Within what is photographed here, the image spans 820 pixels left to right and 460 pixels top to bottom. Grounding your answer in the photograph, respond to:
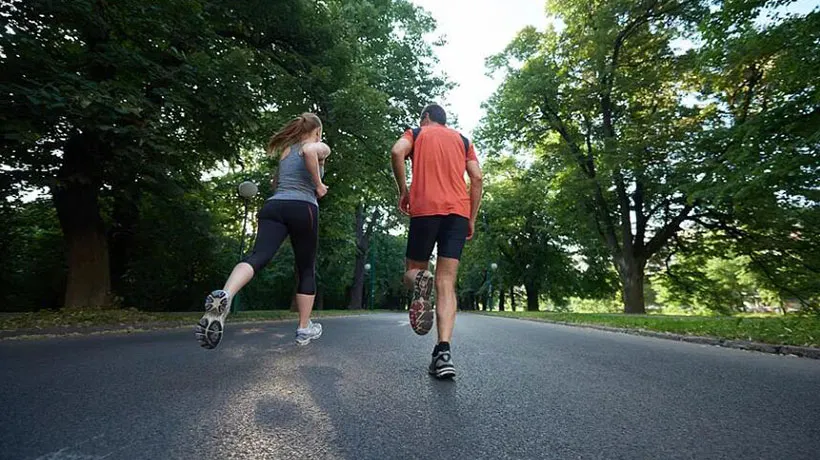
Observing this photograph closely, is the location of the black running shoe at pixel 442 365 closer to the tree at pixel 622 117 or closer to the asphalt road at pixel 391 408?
the asphalt road at pixel 391 408

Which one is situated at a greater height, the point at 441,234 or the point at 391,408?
the point at 441,234

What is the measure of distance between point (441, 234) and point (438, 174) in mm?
504

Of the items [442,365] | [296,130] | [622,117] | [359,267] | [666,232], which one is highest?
[622,117]

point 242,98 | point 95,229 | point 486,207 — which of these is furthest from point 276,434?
point 486,207

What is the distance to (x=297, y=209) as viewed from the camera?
4.05 meters

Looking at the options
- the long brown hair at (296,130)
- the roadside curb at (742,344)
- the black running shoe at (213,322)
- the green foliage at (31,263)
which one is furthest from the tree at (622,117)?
the green foliage at (31,263)

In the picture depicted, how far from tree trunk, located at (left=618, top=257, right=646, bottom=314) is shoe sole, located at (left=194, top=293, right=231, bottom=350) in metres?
19.6

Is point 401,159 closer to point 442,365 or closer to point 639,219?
point 442,365

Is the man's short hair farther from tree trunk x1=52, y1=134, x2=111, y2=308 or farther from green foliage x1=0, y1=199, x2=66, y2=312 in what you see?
green foliage x1=0, y1=199, x2=66, y2=312

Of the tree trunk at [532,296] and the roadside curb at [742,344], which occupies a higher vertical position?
the tree trunk at [532,296]

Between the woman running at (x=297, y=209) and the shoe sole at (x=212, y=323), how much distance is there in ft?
1.05

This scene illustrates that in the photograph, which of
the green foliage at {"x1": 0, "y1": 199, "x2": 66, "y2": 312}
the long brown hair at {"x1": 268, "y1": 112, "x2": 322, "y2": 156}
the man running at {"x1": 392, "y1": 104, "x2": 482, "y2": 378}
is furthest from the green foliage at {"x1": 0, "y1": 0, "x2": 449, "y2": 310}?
the man running at {"x1": 392, "y1": 104, "x2": 482, "y2": 378}

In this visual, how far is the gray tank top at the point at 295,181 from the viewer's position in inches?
161

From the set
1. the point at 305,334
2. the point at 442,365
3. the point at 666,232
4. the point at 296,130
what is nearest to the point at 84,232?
the point at 305,334
